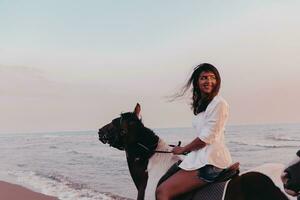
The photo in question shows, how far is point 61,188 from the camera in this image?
11.3 meters

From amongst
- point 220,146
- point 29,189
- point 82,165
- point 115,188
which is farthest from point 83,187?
point 220,146

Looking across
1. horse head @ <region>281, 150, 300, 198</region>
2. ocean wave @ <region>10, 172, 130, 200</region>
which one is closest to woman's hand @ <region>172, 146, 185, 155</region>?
horse head @ <region>281, 150, 300, 198</region>

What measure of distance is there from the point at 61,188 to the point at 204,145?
794 cm

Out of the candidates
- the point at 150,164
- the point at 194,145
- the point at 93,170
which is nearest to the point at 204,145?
the point at 194,145

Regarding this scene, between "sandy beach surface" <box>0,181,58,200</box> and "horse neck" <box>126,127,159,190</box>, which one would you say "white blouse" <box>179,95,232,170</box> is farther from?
"sandy beach surface" <box>0,181,58,200</box>

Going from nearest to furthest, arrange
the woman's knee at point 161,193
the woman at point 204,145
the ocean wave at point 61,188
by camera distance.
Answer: the woman at point 204,145, the woman's knee at point 161,193, the ocean wave at point 61,188

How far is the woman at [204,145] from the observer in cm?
404

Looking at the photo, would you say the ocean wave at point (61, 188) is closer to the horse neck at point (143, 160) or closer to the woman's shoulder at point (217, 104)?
the horse neck at point (143, 160)

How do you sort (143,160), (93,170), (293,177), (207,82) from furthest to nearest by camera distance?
(93,170), (143,160), (207,82), (293,177)

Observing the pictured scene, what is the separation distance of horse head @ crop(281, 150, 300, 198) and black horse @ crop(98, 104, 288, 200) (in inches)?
40.4

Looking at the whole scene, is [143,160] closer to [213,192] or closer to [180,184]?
[180,184]

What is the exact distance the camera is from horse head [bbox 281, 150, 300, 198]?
2.79 meters

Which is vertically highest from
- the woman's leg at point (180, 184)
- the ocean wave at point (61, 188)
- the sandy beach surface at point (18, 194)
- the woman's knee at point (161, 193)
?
the woman's leg at point (180, 184)

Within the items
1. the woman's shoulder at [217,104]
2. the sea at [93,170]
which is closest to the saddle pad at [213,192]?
the woman's shoulder at [217,104]
